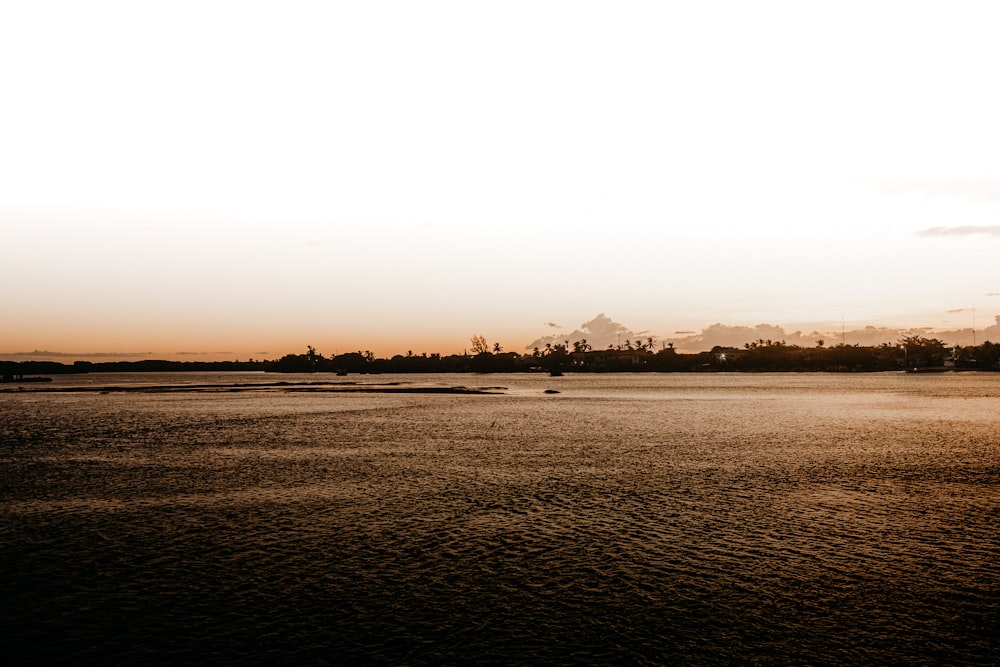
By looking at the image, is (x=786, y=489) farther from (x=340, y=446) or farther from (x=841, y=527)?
(x=340, y=446)

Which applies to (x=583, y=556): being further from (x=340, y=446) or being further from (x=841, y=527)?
(x=340, y=446)

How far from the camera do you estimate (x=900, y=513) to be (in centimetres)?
3147

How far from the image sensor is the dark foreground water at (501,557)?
17500 millimetres

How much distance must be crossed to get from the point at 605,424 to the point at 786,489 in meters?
41.6

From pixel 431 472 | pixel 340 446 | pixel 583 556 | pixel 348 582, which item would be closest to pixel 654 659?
pixel 583 556

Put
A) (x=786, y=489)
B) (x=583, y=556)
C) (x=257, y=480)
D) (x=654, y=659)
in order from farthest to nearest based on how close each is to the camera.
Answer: (x=257, y=480) → (x=786, y=489) → (x=583, y=556) → (x=654, y=659)

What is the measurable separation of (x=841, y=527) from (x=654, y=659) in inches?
623

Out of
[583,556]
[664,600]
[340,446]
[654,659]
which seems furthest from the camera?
[340,446]

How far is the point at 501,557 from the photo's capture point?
24531 mm

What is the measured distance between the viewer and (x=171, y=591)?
69.3ft

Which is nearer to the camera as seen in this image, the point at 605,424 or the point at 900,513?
the point at 900,513

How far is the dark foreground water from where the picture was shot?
689 inches

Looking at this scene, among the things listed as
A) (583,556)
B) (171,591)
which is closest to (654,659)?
(583,556)

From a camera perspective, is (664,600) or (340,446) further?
(340,446)
